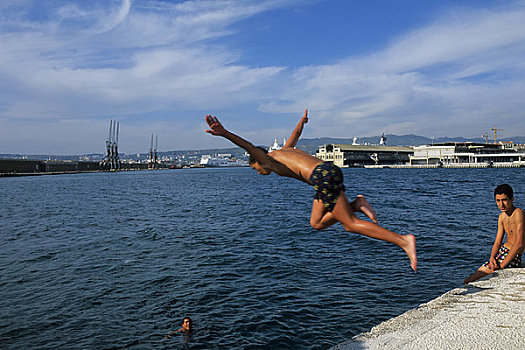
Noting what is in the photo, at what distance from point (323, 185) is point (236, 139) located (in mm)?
1479

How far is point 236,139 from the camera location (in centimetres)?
555

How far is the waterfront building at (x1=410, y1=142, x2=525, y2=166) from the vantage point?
15025cm

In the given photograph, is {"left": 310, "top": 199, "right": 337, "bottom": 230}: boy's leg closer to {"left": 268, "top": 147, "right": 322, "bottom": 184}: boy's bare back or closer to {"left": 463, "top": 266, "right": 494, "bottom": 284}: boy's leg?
{"left": 268, "top": 147, "right": 322, "bottom": 184}: boy's bare back

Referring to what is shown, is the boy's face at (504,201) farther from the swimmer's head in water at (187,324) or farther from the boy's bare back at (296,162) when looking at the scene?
the swimmer's head in water at (187,324)

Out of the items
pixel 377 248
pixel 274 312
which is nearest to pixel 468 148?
pixel 377 248

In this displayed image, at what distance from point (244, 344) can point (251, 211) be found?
28823 mm

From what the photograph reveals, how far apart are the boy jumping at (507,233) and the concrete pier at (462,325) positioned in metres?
1.35

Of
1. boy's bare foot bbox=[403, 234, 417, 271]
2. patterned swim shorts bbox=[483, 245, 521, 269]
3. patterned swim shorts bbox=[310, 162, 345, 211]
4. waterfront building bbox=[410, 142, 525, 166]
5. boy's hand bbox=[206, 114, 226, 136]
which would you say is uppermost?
waterfront building bbox=[410, 142, 525, 166]

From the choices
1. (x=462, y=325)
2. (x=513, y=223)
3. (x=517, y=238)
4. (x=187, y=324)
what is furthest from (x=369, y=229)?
(x=187, y=324)

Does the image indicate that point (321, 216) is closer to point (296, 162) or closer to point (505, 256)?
point (296, 162)

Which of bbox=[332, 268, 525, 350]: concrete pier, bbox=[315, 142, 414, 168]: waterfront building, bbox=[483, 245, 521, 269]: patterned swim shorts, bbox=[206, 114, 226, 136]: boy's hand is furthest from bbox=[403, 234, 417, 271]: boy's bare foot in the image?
bbox=[315, 142, 414, 168]: waterfront building

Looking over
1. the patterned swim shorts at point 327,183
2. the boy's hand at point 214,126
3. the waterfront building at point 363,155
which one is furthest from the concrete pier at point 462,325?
the waterfront building at point 363,155

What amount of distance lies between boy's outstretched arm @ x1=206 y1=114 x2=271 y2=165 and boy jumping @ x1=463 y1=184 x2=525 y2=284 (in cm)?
631

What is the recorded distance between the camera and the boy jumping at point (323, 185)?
5434mm
